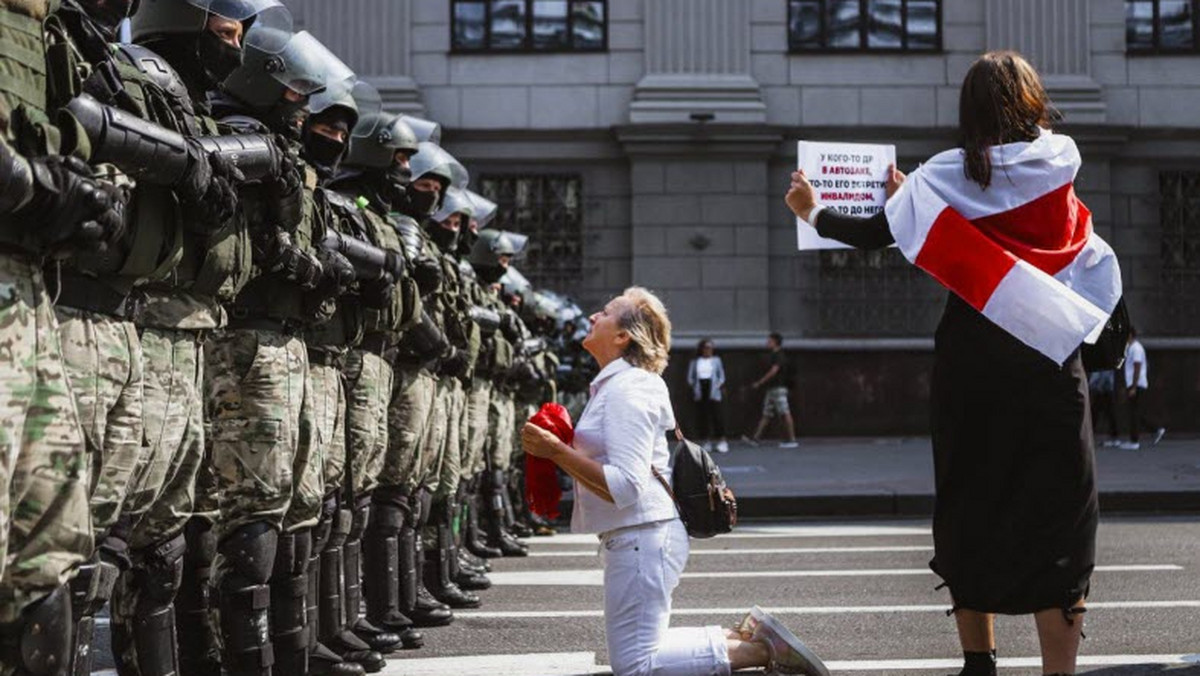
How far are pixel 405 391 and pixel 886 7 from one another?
19.8 m

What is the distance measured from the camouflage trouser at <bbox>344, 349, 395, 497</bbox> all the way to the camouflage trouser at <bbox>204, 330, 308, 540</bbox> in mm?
1285

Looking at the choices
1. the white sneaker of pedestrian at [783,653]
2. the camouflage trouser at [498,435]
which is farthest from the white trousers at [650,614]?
the camouflage trouser at [498,435]

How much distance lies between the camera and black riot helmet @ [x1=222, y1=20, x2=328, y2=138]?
6.84 m

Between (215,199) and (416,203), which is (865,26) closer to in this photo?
(416,203)

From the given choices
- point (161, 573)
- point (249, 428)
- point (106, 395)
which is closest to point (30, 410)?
point (106, 395)

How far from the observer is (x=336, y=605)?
7281mm

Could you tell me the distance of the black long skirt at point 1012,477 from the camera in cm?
510

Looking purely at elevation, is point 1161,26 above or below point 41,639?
above

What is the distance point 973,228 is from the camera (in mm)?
5297

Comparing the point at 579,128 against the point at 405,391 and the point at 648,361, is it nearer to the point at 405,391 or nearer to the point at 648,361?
the point at 405,391

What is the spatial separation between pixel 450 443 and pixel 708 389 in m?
15.2

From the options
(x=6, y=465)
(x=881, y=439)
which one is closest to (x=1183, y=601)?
(x=6, y=465)

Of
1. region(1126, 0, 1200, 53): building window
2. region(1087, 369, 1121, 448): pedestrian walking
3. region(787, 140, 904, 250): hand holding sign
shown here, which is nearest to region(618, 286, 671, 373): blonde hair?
region(787, 140, 904, 250): hand holding sign

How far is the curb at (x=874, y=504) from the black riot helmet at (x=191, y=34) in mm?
10788
